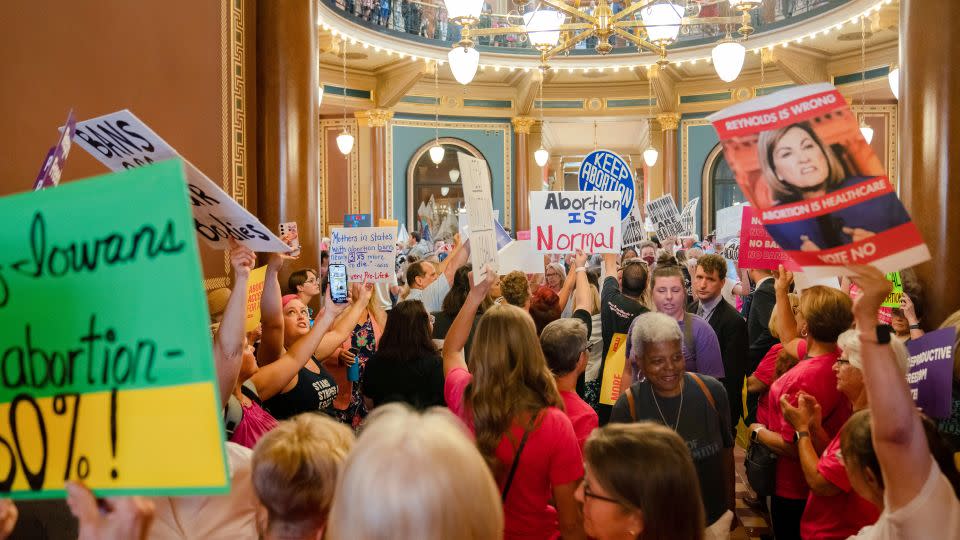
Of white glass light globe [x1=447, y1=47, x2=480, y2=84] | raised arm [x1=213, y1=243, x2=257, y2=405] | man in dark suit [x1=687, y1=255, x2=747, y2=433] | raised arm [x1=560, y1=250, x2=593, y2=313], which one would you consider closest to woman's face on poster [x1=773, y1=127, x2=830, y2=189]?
raised arm [x1=213, y1=243, x2=257, y2=405]

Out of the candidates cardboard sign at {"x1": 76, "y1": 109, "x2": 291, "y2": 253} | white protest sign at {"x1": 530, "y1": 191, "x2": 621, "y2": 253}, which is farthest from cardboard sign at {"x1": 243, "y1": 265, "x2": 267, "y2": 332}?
white protest sign at {"x1": 530, "y1": 191, "x2": 621, "y2": 253}

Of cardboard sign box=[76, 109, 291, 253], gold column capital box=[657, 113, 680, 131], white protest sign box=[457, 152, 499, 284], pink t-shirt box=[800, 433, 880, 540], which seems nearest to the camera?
cardboard sign box=[76, 109, 291, 253]

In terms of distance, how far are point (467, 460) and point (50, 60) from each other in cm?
356

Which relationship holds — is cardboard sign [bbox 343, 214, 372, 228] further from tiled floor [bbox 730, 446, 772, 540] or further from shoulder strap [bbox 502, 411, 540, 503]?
shoulder strap [bbox 502, 411, 540, 503]

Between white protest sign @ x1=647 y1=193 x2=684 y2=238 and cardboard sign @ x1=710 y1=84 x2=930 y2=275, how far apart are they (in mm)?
6681

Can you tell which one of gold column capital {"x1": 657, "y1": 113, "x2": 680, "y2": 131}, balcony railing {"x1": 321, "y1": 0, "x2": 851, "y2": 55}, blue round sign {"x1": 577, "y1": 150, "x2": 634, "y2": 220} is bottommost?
blue round sign {"x1": 577, "y1": 150, "x2": 634, "y2": 220}

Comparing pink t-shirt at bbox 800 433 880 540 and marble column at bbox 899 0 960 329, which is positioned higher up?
marble column at bbox 899 0 960 329

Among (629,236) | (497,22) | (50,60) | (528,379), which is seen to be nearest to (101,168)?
(50,60)

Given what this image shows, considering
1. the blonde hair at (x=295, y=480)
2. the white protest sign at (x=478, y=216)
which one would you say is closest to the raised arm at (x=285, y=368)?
the white protest sign at (x=478, y=216)

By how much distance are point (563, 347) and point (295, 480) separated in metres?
1.58

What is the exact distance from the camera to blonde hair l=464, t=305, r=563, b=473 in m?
2.68

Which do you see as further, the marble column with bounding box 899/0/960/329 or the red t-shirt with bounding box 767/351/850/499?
the marble column with bounding box 899/0/960/329

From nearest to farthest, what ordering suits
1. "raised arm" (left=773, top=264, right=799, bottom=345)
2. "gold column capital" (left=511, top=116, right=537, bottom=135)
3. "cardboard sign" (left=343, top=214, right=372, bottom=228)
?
"raised arm" (left=773, top=264, right=799, bottom=345)
"cardboard sign" (left=343, top=214, right=372, bottom=228)
"gold column capital" (left=511, top=116, right=537, bottom=135)

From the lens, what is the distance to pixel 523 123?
738 inches
